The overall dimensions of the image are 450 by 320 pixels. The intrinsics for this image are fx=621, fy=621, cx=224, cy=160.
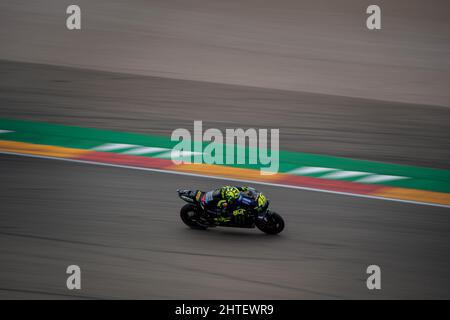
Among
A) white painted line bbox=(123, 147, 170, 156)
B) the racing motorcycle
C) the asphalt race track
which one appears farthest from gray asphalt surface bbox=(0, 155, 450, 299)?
white painted line bbox=(123, 147, 170, 156)

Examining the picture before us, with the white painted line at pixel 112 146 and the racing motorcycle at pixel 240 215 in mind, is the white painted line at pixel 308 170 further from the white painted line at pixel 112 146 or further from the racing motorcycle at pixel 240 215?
the white painted line at pixel 112 146

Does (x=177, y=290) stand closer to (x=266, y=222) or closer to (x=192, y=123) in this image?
(x=266, y=222)

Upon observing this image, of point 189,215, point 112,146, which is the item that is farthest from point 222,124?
point 189,215

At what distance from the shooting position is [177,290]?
28.5ft

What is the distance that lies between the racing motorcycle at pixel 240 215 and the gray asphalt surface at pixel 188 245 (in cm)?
19

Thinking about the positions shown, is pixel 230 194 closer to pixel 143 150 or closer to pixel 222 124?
pixel 143 150

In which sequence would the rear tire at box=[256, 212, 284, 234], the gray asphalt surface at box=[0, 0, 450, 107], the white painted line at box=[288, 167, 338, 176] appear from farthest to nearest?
the gray asphalt surface at box=[0, 0, 450, 107], the white painted line at box=[288, 167, 338, 176], the rear tire at box=[256, 212, 284, 234]

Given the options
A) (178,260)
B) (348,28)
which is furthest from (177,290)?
(348,28)

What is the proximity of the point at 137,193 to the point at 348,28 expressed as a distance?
9929mm

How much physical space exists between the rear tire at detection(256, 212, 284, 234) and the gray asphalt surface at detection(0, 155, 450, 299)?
0.13m

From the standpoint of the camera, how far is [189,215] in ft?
31.9

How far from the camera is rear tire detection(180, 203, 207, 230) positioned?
31.7 feet

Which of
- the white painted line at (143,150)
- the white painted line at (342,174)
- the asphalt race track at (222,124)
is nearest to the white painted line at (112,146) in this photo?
the white painted line at (143,150)

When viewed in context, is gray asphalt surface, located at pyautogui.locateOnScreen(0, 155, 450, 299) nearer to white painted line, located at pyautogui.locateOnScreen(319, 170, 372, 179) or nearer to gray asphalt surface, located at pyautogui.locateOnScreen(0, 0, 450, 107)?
white painted line, located at pyautogui.locateOnScreen(319, 170, 372, 179)
